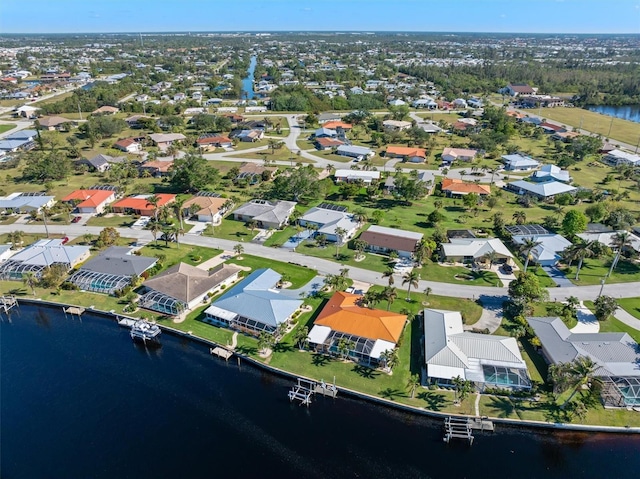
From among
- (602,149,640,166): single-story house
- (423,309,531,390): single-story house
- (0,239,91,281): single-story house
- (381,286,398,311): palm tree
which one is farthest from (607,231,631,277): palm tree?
(0,239,91,281): single-story house

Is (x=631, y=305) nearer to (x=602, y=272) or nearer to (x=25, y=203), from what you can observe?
(x=602, y=272)

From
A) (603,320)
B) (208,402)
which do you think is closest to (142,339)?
(208,402)

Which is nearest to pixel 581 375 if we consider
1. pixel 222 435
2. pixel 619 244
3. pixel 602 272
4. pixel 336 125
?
pixel 602 272

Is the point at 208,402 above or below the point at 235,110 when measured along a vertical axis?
below

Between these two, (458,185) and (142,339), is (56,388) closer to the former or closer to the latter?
(142,339)

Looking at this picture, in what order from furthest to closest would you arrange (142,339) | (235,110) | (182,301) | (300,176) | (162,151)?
1. (235,110)
2. (162,151)
3. (300,176)
4. (182,301)
5. (142,339)
